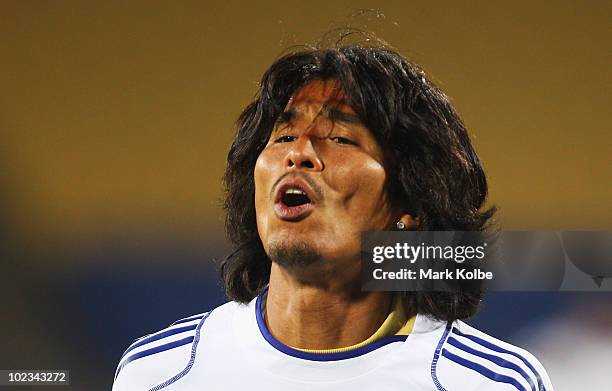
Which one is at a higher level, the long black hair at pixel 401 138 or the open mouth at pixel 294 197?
the long black hair at pixel 401 138

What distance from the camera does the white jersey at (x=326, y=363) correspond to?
1673 mm

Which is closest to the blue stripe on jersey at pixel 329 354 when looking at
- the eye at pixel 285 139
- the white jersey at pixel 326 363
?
the white jersey at pixel 326 363

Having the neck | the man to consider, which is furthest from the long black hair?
the neck

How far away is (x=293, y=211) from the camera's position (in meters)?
1.67

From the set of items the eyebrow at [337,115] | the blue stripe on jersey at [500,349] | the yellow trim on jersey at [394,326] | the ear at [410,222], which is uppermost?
the eyebrow at [337,115]

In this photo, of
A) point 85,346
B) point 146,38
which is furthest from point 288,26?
point 85,346

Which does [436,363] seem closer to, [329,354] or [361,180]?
[329,354]

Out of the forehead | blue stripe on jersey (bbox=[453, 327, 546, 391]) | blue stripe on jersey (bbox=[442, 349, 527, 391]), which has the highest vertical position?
the forehead

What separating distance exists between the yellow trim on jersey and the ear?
0.13 meters

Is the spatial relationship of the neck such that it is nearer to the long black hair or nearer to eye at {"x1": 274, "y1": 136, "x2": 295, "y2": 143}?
the long black hair

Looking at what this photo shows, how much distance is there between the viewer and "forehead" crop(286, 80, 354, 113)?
175 centimetres
